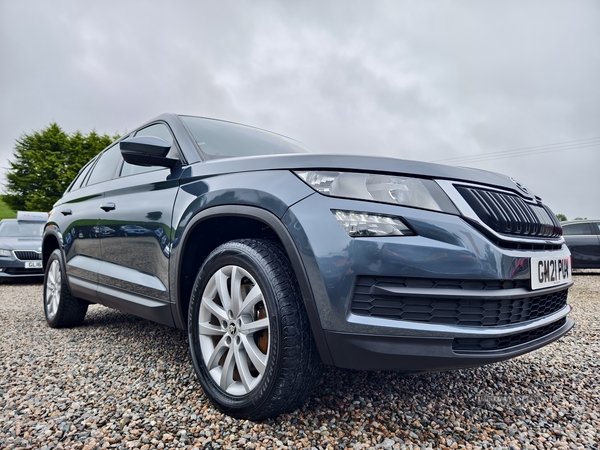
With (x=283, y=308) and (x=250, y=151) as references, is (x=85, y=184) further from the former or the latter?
(x=283, y=308)

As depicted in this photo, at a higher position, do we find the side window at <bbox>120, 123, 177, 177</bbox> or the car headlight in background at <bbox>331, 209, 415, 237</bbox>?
the side window at <bbox>120, 123, 177, 177</bbox>

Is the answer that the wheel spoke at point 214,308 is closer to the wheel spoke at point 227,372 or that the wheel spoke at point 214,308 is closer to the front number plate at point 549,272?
the wheel spoke at point 227,372

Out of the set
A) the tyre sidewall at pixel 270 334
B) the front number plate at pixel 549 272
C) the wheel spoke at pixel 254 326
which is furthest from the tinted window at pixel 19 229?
the front number plate at pixel 549 272

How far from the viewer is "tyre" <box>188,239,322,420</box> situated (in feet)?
5.11

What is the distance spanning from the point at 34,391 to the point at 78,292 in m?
1.28

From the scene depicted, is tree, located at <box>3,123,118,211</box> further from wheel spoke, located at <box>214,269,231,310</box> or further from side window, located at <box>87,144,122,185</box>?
wheel spoke, located at <box>214,269,231,310</box>

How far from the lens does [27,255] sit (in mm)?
8180

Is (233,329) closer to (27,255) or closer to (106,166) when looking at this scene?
(106,166)

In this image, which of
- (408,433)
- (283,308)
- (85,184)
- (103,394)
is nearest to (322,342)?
(283,308)

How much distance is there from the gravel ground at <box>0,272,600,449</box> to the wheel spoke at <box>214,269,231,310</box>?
49 cm

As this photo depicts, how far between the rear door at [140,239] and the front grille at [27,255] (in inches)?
260

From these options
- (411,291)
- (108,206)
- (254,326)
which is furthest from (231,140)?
(411,291)

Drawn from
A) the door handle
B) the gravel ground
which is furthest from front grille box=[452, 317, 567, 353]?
the door handle

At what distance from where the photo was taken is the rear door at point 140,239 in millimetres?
2240
